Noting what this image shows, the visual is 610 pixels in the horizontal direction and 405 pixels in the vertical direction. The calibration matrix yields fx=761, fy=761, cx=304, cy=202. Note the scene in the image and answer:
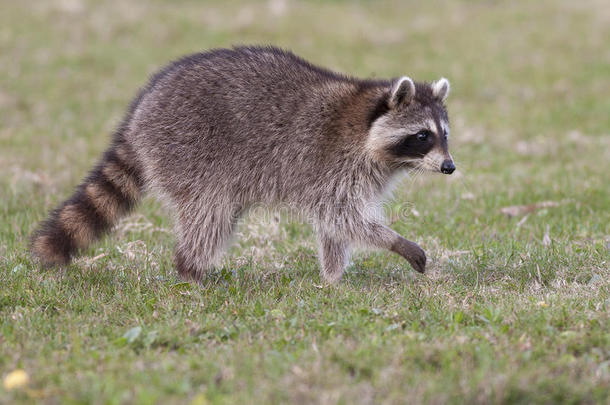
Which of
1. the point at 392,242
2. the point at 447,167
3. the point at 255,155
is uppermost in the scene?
the point at 447,167

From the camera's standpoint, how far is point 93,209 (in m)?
5.12

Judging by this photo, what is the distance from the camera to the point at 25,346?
150 inches

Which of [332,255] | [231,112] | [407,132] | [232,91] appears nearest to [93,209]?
[231,112]

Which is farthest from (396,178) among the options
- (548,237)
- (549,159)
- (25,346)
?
(549,159)

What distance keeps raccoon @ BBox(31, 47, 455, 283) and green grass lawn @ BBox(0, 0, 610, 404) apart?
306 millimetres

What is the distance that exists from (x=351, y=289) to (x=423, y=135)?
1257 millimetres

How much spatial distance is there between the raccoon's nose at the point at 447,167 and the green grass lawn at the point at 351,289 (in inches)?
27.1

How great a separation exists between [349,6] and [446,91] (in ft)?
42.0

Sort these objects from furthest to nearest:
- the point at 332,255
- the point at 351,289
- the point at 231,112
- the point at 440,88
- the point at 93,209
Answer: the point at 440,88
the point at 332,255
the point at 231,112
the point at 93,209
the point at 351,289

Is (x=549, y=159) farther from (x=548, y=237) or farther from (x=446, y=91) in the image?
(x=446, y=91)

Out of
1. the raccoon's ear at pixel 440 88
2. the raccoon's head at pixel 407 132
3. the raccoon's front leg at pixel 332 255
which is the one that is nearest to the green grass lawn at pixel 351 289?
the raccoon's front leg at pixel 332 255

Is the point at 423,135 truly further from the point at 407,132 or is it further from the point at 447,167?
the point at 447,167

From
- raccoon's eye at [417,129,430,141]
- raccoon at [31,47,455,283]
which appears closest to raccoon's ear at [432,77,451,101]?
raccoon at [31,47,455,283]

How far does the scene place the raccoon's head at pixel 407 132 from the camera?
5.29 meters
